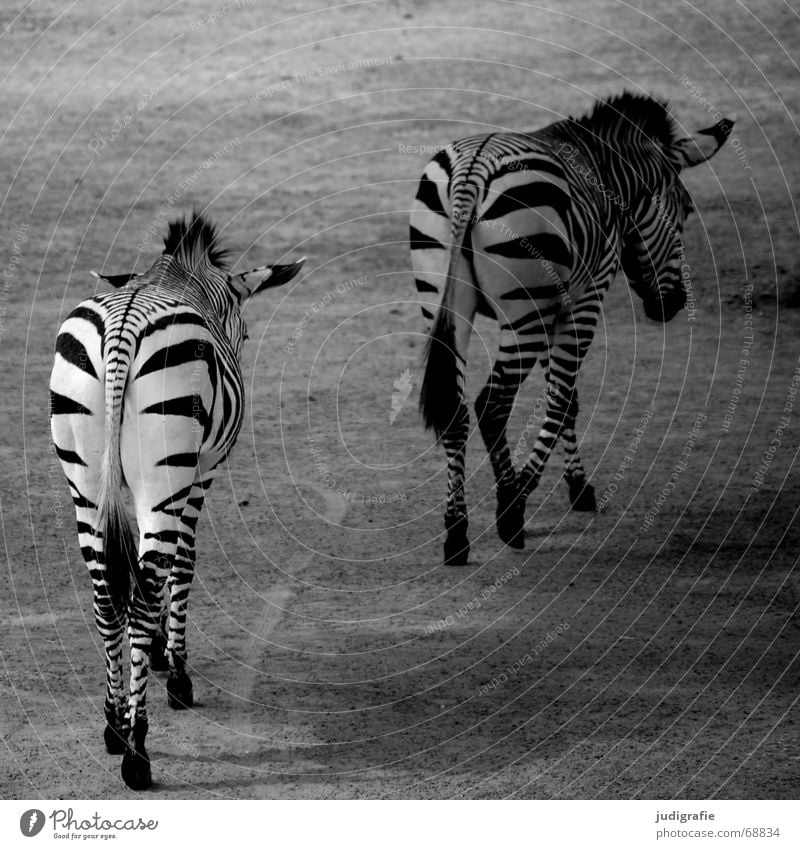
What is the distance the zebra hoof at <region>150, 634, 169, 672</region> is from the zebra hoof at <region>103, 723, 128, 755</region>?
2.39 feet

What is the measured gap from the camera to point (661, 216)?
32.3ft

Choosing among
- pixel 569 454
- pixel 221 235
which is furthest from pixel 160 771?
pixel 221 235

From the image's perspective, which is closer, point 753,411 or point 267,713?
point 267,713

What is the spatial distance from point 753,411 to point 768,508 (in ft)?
6.31

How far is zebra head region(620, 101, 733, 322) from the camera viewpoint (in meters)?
9.75

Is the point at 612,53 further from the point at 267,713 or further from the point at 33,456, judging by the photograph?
the point at 267,713

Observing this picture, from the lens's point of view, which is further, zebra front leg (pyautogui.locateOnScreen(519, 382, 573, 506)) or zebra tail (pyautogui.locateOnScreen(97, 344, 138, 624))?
zebra front leg (pyautogui.locateOnScreen(519, 382, 573, 506))

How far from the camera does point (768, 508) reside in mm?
9625
